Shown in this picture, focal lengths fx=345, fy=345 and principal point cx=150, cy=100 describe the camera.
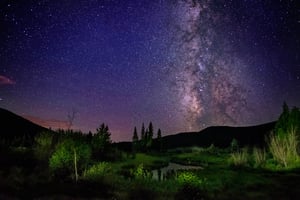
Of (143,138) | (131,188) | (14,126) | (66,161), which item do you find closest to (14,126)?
(14,126)

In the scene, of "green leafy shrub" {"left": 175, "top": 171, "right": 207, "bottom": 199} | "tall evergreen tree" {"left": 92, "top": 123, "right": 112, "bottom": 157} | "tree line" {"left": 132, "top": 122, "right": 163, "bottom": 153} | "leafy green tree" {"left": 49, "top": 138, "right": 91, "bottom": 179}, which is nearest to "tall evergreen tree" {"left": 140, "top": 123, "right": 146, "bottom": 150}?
"tree line" {"left": 132, "top": 122, "right": 163, "bottom": 153}

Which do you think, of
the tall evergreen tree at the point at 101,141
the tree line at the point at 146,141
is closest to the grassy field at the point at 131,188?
the tall evergreen tree at the point at 101,141

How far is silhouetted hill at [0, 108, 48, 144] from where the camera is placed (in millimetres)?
113275

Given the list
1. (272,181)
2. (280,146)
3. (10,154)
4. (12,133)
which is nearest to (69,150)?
(10,154)

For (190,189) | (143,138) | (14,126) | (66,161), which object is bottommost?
(190,189)

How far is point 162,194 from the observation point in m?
20.0

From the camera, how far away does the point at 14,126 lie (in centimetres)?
12262

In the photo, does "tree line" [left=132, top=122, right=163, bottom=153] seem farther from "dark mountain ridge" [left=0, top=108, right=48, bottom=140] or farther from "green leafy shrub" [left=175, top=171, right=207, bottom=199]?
"green leafy shrub" [left=175, top=171, right=207, bottom=199]

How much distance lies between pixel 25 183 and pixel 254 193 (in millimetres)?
14424

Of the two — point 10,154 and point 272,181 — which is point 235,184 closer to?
point 272,181

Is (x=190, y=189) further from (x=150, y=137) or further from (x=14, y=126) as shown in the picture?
(x=14, y=126)

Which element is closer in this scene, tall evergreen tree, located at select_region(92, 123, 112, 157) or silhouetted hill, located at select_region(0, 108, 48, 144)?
tall evergreen tree, located at select_region(92, 123, 112, 157)

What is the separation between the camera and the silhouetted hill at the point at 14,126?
11328 cm

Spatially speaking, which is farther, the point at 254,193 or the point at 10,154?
the point at 10,154
